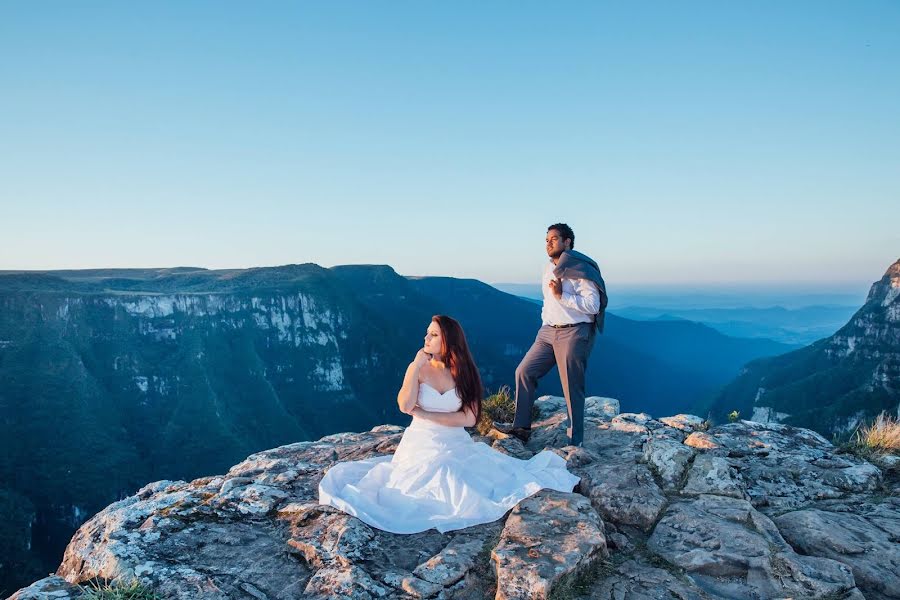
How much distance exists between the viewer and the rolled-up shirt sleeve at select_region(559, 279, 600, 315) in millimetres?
6191

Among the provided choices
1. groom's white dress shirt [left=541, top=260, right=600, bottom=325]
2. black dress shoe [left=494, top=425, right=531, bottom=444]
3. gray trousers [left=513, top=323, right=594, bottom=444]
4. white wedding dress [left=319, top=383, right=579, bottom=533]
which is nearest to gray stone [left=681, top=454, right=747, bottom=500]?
white wedding dress [left=319, top=383, right=579, bottom=533]

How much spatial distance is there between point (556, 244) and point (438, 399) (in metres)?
2.75

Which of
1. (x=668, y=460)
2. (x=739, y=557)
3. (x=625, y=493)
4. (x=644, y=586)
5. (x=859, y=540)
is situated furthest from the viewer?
(x=668, y=460)

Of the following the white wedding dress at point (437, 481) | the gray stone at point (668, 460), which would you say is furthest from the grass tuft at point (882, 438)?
the white wedding dress at point (437, 481)

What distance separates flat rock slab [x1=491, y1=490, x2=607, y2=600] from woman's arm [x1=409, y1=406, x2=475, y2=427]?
101cm

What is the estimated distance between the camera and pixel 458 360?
200 inches

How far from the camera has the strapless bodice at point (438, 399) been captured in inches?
200

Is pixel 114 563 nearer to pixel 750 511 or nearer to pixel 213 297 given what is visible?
pixel 750 511

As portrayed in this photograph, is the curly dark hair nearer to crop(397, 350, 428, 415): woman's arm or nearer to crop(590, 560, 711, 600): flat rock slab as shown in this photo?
crop(397, 350, 428, 415): woman's arm

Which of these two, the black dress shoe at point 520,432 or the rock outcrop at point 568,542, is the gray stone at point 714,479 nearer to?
the rock outcrop at point 568,542

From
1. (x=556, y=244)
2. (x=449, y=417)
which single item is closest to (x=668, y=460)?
(x=449, y=417)

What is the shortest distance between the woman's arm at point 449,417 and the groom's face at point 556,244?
258 centimetres

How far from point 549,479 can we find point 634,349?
18684 centimetres

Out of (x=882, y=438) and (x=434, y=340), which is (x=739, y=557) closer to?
(x=434, y=340)
